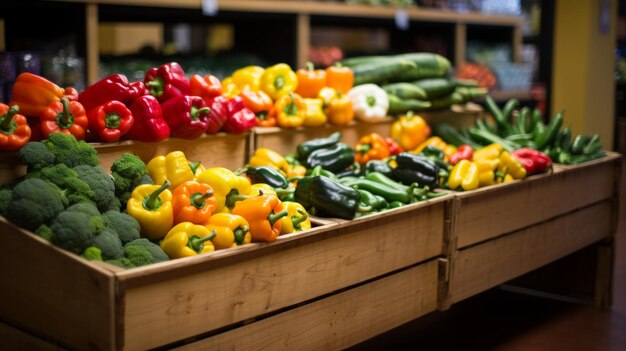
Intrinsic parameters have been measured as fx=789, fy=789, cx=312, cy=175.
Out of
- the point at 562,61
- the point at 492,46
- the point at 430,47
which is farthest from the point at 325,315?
the point at 562,61

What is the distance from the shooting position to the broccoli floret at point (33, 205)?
218 centimetres

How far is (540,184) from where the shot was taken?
13.2 feet

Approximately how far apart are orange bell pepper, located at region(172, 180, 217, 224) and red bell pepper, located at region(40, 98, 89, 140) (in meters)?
0.41

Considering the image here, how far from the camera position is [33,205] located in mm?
2189

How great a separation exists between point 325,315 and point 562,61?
19.5 feet

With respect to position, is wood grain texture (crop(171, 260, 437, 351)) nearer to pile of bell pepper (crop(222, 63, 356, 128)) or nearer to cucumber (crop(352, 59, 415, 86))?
pile of bell pepper (crop(222, 63, 356, 128))

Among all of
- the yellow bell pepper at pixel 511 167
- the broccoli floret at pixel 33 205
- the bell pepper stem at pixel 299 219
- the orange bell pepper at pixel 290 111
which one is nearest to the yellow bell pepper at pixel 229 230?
the bell pepper stem at pixel 299 219

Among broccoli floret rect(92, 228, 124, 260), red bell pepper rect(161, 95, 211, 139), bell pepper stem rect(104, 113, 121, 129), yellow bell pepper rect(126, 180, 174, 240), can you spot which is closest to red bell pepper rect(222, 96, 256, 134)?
red bell pepper rect(161, 95, 211, 139)

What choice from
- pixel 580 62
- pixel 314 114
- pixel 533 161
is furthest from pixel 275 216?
pixel 580 62

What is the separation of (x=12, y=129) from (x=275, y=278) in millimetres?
975

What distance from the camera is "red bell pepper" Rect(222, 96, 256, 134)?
3344 mm

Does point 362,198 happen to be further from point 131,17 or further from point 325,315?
point 131,17

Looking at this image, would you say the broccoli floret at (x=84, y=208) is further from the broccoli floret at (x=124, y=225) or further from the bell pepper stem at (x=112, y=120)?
the bell pepper stem at (x=112, y=120)

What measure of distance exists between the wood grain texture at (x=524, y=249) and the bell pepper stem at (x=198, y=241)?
4.55 ft
